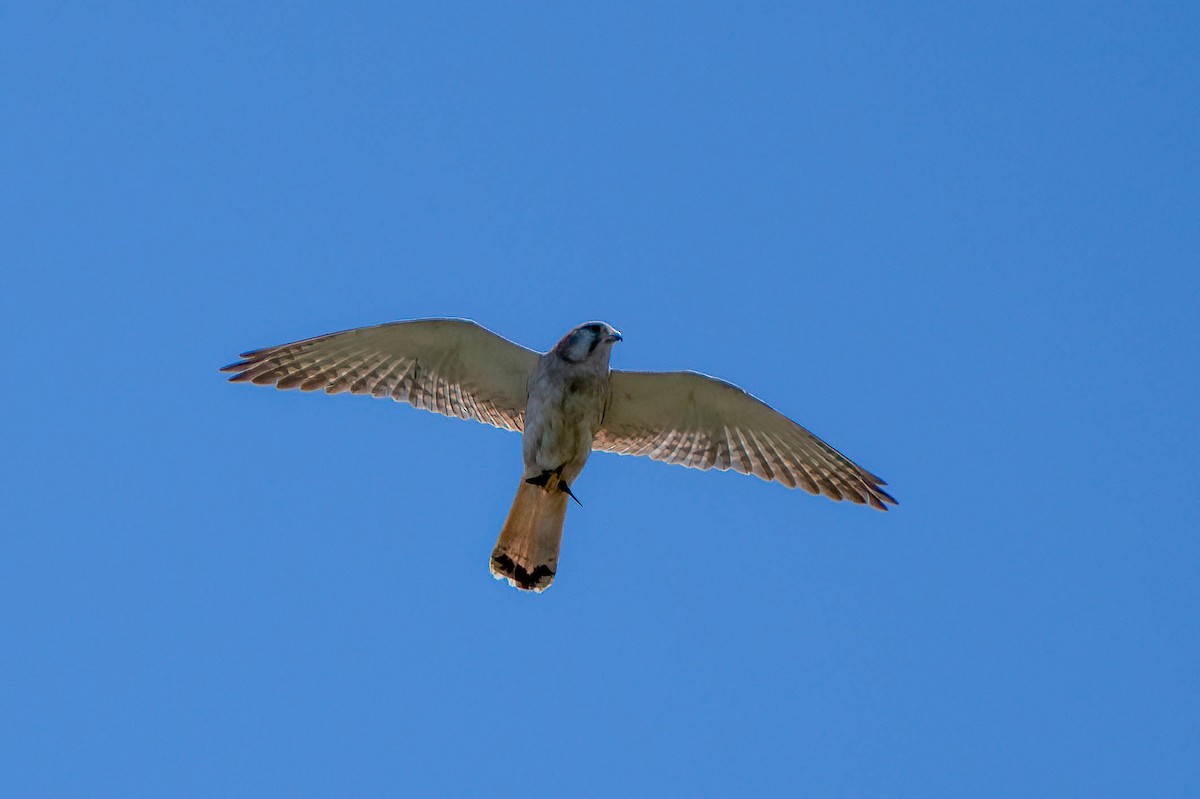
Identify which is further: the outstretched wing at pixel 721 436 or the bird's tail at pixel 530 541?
the outstretched wing at pixel 721 436

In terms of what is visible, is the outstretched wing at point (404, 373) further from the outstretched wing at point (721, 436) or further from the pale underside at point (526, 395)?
the outstretched wing at point (721, 436)

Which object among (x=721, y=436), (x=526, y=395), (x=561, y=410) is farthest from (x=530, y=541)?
(x=721, y=436)

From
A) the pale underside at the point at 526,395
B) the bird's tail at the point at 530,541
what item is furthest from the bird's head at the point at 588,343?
the bird's tail at the point at 530,541

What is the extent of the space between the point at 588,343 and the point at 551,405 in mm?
581

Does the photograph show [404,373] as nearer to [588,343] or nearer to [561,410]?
[561,410]

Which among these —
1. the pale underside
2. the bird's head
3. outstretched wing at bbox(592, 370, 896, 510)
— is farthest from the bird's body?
outstretched wing at bbox(592, 370, 896, 510)

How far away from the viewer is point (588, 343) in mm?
11242

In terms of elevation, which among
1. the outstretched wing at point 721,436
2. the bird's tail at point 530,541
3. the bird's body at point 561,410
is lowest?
the bird's tail at point 530,541

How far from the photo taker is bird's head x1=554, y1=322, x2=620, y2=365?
36.7 feet

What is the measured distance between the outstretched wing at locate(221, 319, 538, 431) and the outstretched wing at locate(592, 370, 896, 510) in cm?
86

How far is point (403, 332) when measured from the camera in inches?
464

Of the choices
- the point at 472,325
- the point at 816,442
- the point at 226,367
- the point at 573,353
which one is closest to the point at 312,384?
the point at 226,367

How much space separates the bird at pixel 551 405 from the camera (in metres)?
11.5

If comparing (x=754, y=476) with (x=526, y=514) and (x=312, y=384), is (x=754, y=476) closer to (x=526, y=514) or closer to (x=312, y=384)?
(x=526, y=514)
